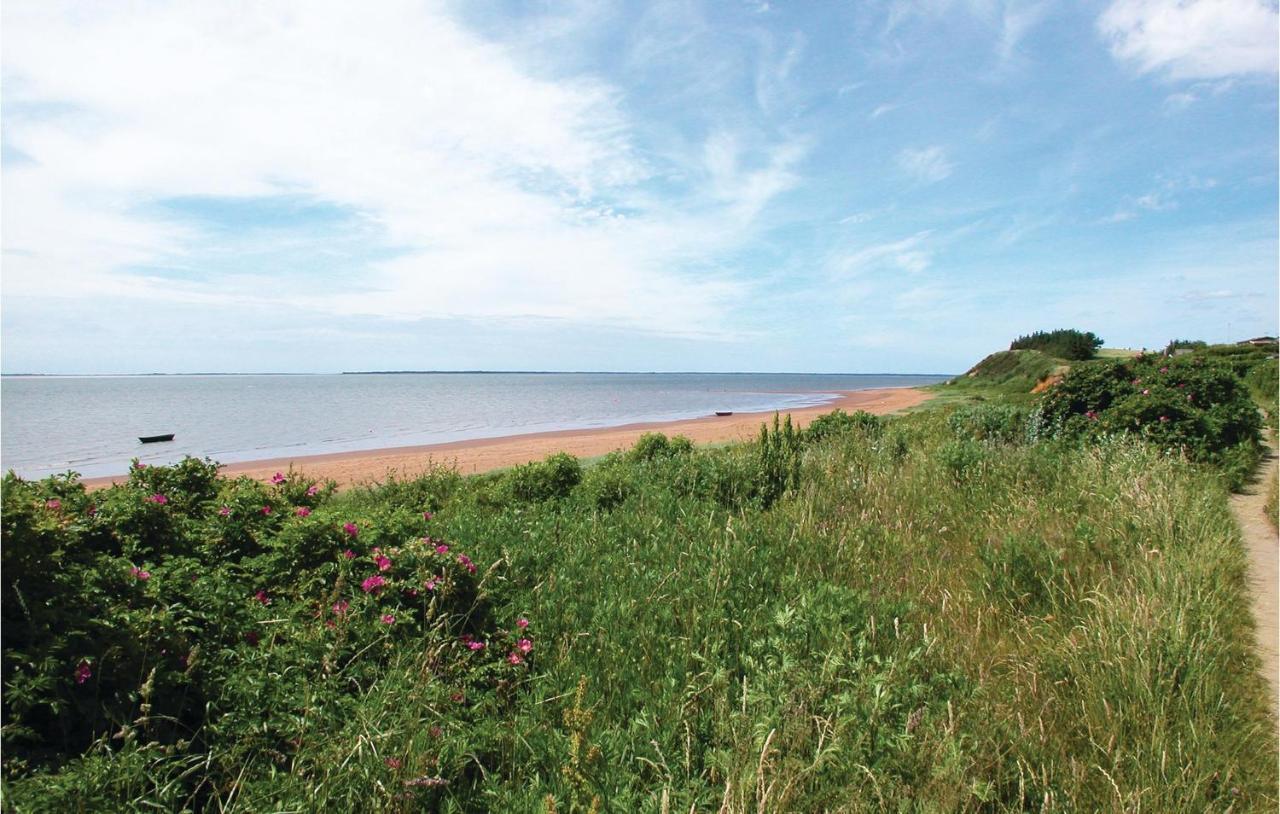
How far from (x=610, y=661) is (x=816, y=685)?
3.72 ft

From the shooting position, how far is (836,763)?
9.05 ft

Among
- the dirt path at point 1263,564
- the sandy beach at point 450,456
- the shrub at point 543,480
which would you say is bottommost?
the sandy beach at point 450,456

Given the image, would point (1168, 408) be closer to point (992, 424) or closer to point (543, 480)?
point (992, 424)

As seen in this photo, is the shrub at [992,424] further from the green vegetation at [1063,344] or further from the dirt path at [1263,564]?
the green vegetation at [1063,344]

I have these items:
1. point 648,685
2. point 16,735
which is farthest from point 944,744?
point 16,735

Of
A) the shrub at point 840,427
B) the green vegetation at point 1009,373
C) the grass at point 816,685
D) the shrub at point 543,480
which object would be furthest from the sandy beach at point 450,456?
the green vegetation at point 1009,373

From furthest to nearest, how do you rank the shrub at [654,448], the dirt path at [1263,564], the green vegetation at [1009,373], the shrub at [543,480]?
the green vegetation at [1009,373] < the shrub at [654,448] < the shrub at [543,480] < the dirt path at [1263,564]

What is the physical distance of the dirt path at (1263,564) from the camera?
4.32 meters

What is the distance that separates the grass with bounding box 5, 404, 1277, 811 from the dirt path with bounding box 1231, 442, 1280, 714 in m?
0.13

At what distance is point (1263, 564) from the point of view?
6129mm

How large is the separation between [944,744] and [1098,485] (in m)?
5.58

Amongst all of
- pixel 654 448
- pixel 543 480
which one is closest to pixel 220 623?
pixel 543 480

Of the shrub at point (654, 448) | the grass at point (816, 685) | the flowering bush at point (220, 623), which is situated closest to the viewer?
the grass at point (816, 685)

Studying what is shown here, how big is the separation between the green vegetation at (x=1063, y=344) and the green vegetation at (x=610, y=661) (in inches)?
1346
